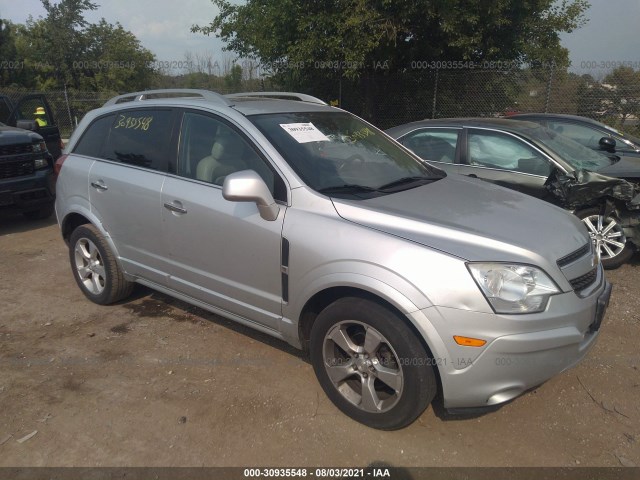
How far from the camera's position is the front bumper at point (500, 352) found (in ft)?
7.95

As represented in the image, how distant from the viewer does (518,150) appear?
5.67m

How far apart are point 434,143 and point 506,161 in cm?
95

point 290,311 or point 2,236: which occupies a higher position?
point 290,311

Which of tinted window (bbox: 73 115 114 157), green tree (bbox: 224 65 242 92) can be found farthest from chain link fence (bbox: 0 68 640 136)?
tinted window (bbox: 73 115 114 157)

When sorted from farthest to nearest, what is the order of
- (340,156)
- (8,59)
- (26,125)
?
(8,59)
(26,125)
(340,156)

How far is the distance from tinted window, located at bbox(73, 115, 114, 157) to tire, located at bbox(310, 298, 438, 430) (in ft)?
8.93

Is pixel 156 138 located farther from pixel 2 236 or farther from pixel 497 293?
pixel 2 236

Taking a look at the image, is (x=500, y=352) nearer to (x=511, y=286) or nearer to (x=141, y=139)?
(x=511, y=286)

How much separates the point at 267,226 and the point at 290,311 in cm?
54

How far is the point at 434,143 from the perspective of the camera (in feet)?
20.7

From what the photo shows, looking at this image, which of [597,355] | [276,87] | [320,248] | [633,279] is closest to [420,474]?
[320,248]

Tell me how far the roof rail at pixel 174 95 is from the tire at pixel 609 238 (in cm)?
399

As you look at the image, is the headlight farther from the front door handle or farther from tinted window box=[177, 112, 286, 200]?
the front door handle

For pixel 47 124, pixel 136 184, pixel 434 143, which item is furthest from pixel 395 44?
pixel 136 184
